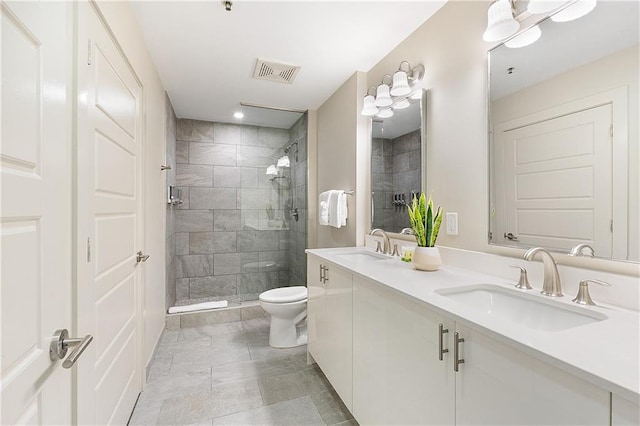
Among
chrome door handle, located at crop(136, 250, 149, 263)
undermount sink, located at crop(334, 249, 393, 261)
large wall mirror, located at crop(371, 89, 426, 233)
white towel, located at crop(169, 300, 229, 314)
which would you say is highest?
large wall mirror, located at crop(371, 89, 426, 233)

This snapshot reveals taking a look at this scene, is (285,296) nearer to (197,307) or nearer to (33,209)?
(197,307)

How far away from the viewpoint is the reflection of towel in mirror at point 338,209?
2.47 metres

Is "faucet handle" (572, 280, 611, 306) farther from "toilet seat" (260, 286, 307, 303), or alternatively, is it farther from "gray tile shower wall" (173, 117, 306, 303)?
"gray tile shower wall" (173, 117, 306, 303)

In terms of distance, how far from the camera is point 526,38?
1.23 m

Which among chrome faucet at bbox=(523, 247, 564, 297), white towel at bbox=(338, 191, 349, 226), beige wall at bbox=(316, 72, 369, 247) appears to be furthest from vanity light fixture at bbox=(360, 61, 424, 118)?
chrome faucet at bbox=(523, 247, 564, 297)

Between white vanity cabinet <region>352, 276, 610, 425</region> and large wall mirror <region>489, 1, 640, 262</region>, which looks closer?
white vanity cabinet <region>352, 276, 610, 425</region>

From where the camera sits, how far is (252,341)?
2.59 meters

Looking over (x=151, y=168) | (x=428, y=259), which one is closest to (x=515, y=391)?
(x=428, y=259)

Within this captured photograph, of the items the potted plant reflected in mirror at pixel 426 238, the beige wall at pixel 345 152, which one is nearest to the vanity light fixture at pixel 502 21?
the potted plant reflected in mirror at pixel 426 238

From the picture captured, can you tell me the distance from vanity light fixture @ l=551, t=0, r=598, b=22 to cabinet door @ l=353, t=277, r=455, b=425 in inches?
48.7

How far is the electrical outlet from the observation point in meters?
1.56

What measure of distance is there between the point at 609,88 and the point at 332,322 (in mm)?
1617

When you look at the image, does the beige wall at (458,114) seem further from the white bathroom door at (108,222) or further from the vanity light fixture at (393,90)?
the white bathroom door at (108,222)

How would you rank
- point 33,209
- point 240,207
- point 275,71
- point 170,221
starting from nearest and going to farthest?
point 33,209
point 275,71
point 170,221
point 240,207
